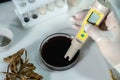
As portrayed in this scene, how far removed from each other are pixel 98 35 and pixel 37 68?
8.0 inches

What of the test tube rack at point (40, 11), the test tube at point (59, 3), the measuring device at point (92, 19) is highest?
the test tube at point (59, 3)

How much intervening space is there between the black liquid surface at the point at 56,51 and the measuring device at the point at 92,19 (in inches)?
0.7

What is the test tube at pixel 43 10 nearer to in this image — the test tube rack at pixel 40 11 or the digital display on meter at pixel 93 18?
the test tube rack at pixel 40 11

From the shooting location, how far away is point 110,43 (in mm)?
557

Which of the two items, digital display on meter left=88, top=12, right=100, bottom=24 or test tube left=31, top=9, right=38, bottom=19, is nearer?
digital display on meter left=88, top=12, right=100, bottom=24

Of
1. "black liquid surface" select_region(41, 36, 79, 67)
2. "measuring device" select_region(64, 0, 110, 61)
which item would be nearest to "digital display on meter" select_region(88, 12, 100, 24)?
"measuring device" select_region(64, 0, 110, 61)

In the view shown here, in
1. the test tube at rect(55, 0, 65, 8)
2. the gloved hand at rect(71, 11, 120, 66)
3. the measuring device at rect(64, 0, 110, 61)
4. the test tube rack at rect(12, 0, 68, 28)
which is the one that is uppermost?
the test tube at rect(55, 0, 65, 8)

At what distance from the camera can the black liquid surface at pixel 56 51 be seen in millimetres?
656

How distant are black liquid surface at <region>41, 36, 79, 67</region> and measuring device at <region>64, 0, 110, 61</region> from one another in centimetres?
2

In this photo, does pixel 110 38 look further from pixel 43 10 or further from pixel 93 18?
pixel 43 10

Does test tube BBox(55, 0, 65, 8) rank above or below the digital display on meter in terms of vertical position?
above

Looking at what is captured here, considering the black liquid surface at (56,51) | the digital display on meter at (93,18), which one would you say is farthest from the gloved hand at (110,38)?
the black liquid surface at (56,51)

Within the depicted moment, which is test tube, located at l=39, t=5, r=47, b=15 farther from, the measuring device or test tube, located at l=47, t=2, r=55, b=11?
the measuring device

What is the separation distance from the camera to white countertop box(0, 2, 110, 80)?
0.66m
